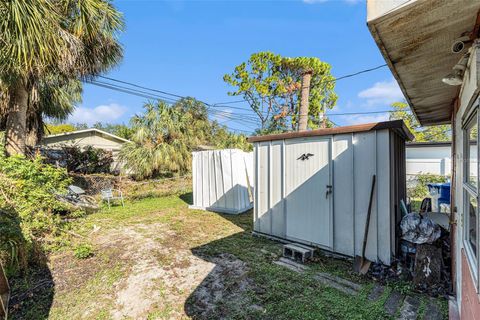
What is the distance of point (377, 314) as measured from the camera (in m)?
2.52

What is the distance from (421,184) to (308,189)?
8469mm

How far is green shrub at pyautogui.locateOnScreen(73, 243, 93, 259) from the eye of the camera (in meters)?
3.95

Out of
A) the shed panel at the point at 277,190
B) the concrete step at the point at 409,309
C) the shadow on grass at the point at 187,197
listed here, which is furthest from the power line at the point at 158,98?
the concrete step at the point at 409,309

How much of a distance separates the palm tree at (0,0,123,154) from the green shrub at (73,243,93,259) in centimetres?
344

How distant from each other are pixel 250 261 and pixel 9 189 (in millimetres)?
3805

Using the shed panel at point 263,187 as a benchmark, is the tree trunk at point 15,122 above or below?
above

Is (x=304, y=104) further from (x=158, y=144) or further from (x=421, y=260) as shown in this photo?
(x=158, y=144)

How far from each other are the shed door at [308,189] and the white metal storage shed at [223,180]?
9.83 ft

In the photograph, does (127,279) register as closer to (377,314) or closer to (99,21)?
(377,314)

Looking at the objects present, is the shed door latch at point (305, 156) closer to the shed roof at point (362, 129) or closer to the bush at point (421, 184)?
the shed roof at point (362, 129)

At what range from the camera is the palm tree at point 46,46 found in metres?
4.40

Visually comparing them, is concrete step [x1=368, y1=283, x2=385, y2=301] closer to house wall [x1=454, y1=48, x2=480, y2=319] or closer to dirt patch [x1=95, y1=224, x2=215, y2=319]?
house wall [x1=454, y1=48, x2=480, y2=319]

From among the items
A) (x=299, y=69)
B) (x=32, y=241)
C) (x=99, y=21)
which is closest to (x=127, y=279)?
(x=32, y=241)

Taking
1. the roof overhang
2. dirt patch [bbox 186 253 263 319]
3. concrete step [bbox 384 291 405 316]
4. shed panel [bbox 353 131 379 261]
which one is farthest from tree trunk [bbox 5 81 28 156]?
concrete step [bbox 384 291 405 316]
